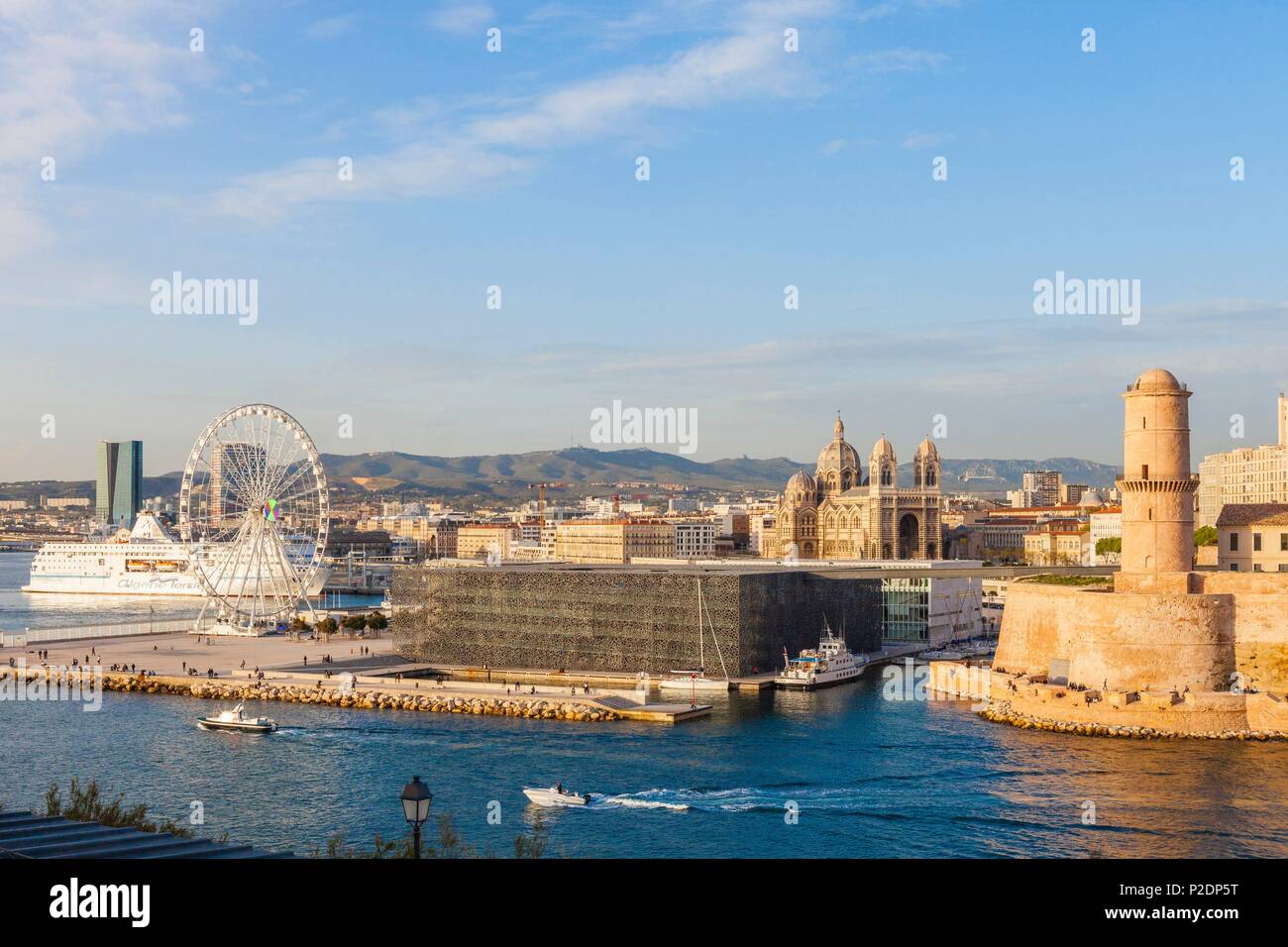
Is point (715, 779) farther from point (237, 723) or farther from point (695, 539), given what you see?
point (695, 539)

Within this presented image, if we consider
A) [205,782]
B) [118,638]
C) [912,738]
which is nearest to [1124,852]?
[912,738]

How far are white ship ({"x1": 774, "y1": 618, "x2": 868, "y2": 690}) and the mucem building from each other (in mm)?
1218

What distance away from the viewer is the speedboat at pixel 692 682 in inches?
1789

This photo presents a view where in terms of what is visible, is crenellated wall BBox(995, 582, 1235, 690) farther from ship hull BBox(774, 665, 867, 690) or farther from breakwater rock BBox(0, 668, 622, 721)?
breakwater rock BBox(0, 668, 622, 721)

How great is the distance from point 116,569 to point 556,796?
313ft

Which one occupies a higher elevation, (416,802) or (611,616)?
(416,802)

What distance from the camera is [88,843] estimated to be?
10750 millimetres

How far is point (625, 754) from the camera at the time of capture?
3381cm
